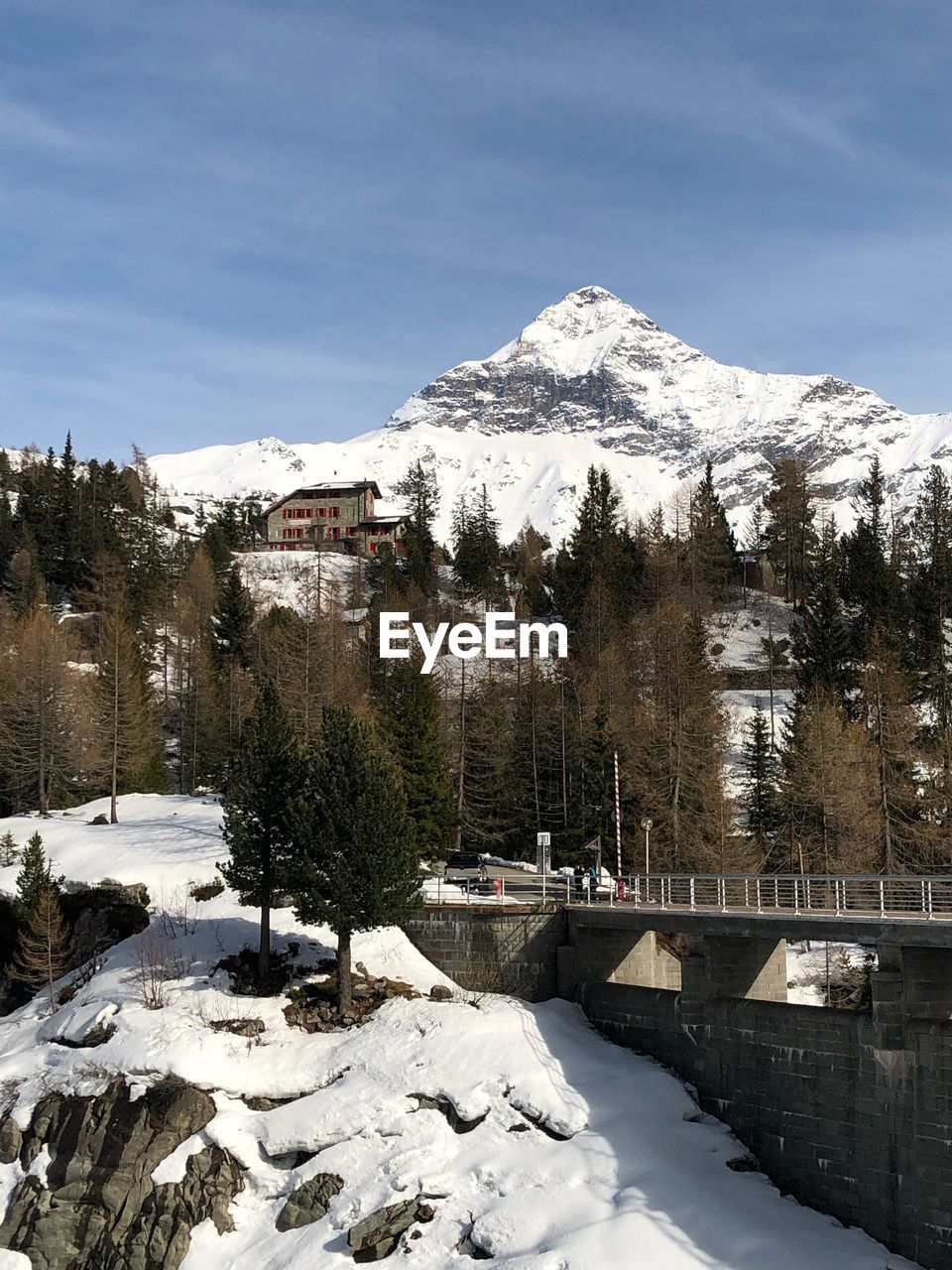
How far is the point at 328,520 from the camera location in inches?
5625

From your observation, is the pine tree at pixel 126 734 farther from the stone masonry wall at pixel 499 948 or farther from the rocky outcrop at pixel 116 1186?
the rocky outcrop at pixel 116 1186

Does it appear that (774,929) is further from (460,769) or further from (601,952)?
(460,769)

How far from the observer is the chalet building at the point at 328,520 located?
139 metres

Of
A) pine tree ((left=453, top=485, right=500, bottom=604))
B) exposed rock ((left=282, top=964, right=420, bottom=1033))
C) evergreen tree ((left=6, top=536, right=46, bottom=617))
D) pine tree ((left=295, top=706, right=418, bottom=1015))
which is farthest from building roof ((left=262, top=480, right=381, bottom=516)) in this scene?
exposed rock ((left=282, top=964, right=420, bottom=1033))

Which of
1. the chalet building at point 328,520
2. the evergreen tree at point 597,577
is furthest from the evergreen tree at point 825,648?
the chalet building at point 328,520

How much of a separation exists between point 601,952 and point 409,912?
20.2 feet

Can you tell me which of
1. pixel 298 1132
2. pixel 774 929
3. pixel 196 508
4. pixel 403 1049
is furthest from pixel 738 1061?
pixel 196 508

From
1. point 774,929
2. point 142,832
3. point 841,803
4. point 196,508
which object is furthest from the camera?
point 196,508

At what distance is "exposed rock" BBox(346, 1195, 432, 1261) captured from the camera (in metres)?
28.5

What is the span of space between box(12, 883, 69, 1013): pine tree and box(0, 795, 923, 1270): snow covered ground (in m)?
1.65

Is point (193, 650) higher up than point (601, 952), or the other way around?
point (193, 650)

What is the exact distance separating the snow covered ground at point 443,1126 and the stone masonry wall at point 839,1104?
693 millimetres

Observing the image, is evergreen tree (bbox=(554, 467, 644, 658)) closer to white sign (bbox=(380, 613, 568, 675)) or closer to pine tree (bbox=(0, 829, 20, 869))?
white sign (bbox=(380, 613, 568, 675))

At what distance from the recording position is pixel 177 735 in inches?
3356
